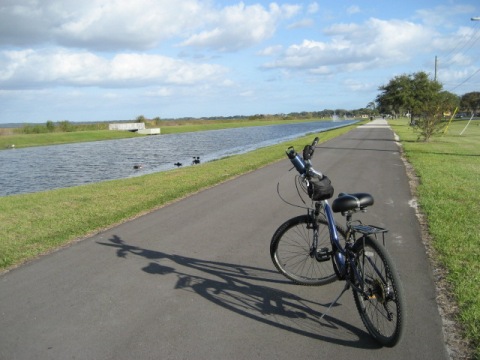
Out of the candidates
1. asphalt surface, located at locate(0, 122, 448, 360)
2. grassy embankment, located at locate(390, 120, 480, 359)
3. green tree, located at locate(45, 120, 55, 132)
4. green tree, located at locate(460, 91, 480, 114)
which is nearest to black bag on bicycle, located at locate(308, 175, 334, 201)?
asphalt surface, located at locate(0, 122, 448, 360)

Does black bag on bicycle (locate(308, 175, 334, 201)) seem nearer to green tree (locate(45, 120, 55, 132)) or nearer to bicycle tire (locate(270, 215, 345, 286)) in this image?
bicycle tire (locate(270, 215, 345, 286))

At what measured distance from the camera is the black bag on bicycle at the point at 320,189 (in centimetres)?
401

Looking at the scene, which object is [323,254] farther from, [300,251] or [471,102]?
[471,102]

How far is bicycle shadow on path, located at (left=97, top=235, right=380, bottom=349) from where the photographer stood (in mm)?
3580

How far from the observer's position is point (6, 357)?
3383 mm

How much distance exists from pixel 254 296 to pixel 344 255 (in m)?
1.10

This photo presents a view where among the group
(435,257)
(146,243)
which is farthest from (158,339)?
(435,257)

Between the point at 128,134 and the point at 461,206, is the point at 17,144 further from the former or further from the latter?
the point at 461,206

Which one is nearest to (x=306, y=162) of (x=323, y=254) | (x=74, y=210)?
(x=323, y=254)

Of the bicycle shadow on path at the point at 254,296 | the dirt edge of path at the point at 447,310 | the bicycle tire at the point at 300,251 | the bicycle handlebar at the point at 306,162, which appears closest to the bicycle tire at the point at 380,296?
the bicycle shadow on path at the point at 254,296

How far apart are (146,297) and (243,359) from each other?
1580mm

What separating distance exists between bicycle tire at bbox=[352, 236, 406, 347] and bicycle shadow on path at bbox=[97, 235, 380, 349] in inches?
5.7

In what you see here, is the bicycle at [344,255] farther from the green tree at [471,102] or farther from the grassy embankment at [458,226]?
the green tree at [471,102]

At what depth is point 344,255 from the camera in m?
3.83
